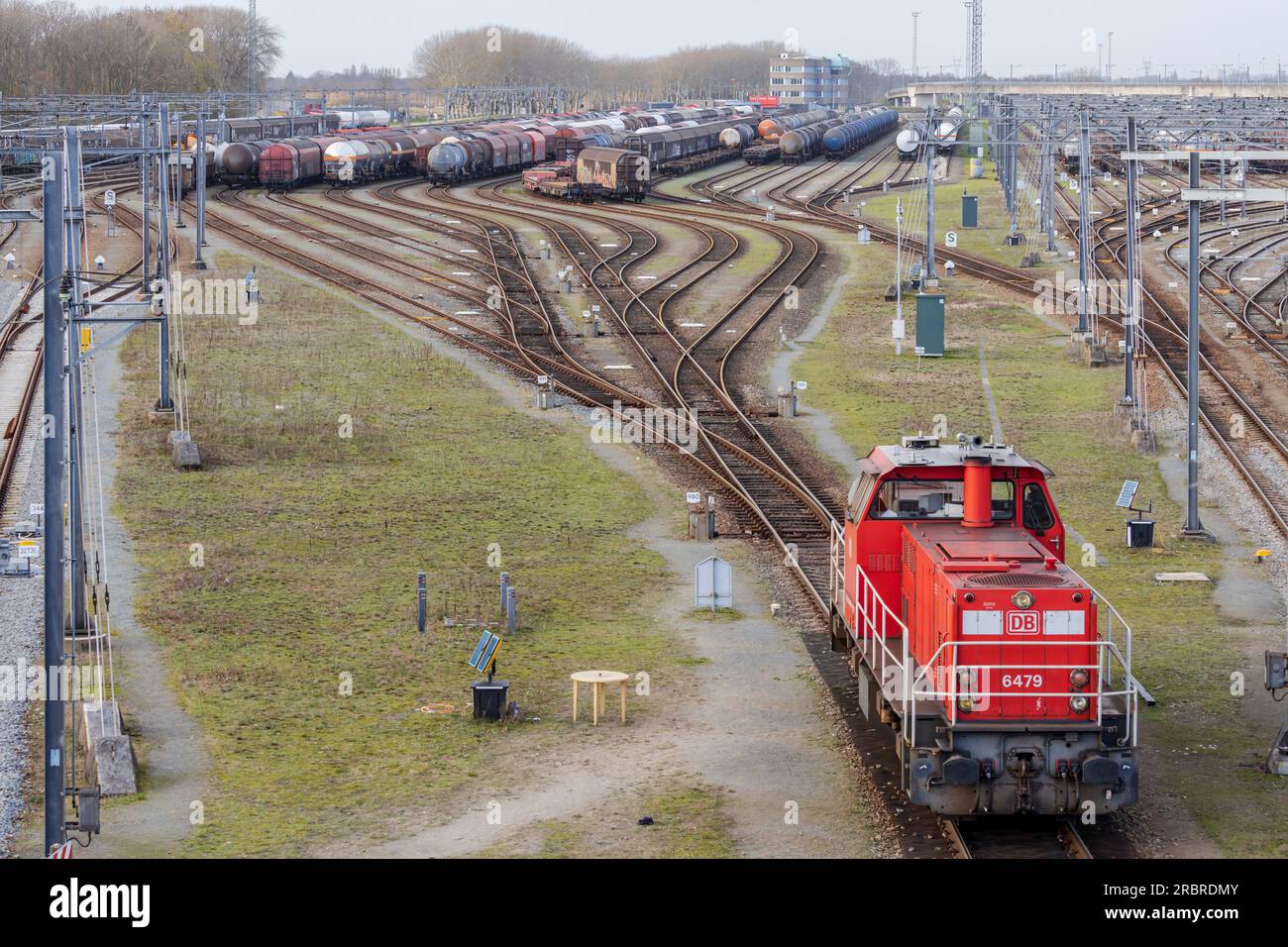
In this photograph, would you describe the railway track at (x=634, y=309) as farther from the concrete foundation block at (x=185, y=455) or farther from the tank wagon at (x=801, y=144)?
the tank wagon at (x=801, y=144)

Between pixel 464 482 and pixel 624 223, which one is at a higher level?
pixel 624 223

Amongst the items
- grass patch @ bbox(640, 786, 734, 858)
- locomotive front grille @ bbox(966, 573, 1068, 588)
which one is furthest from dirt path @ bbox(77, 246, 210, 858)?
locomotive front grille @ bbox(966, 573, 1068, 588)

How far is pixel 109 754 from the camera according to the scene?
17.3 meters

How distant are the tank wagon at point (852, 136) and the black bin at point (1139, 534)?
3894 inches

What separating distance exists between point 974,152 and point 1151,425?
9665cm

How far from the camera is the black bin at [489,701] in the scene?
19266 millimetres

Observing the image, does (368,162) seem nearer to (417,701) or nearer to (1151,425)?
(1151,425)

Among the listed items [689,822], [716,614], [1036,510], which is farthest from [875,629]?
[716,614]

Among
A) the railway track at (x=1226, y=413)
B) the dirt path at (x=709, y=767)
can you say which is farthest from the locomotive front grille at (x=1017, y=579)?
the railway track at (x=1226, y=413)

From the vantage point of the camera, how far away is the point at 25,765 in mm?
17734

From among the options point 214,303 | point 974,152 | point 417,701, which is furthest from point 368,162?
point 417,701

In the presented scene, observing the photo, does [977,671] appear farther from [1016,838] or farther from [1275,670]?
[1275,670]

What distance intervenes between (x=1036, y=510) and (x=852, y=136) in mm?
116094

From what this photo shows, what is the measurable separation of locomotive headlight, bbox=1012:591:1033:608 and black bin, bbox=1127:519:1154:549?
13.2 meters
